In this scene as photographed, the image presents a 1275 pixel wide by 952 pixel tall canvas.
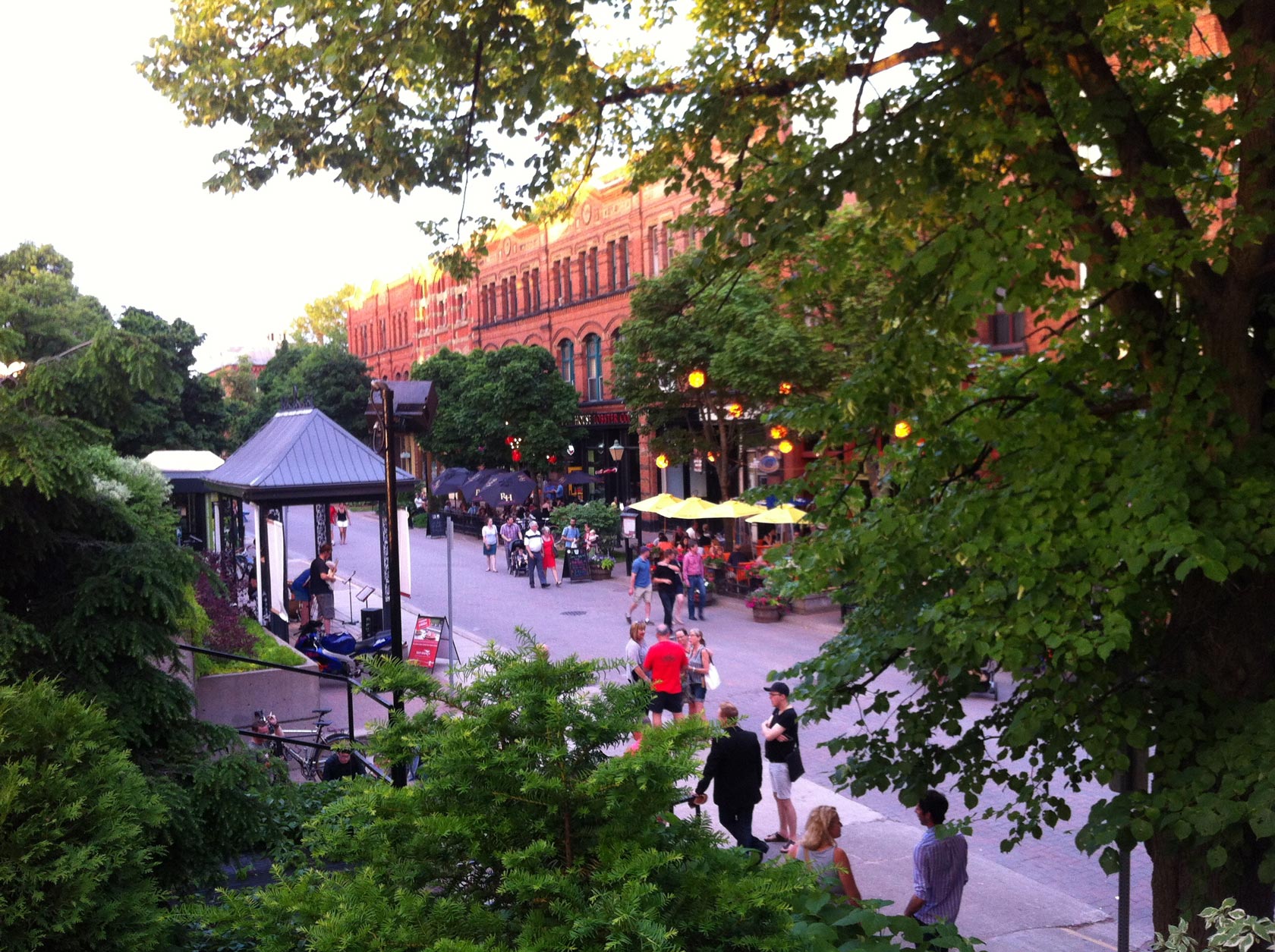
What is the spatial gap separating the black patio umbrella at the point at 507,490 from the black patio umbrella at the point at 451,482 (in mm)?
3368

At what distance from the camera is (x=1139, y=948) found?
7699 mm

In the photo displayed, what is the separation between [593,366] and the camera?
157 ft

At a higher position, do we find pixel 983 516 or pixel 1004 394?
pixel 1004 394

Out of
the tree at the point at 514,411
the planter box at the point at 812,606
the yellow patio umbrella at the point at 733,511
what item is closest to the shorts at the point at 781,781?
the planter box at the point at 812,606

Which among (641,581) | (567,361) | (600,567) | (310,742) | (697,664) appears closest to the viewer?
(310,742)

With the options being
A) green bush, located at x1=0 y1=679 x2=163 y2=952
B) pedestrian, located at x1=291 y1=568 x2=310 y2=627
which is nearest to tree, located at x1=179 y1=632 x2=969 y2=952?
green bush, located at x1=0 y1=679 x2=163 y2=952

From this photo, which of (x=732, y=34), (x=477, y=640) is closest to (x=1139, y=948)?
(x=732, y=34)

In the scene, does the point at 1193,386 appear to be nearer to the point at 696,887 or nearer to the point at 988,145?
the point at 988,145

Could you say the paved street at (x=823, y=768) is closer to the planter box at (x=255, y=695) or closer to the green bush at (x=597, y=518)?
the green bush at (x=597, y=518)

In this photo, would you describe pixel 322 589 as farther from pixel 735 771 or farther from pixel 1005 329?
pixel 1005 329

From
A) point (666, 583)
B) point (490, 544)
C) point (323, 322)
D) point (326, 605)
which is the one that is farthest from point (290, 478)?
point (323, 322)

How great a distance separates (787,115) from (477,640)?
51.4 feet

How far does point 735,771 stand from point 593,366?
129 ft

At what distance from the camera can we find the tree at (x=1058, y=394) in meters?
4.96
